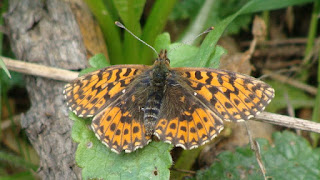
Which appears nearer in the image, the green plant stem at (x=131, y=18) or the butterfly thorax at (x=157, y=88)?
the butterfly thorax at (x=157, y=88)

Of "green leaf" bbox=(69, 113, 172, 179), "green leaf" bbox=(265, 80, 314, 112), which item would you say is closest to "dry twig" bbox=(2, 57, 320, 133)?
"green leaf" bbox=(69, 113, 172, 179)

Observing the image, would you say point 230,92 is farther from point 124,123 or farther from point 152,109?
point 124,123

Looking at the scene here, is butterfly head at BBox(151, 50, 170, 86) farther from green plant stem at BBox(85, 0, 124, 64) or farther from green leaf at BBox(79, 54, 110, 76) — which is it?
green plant stem at BBox(85, 0, 124, 64)

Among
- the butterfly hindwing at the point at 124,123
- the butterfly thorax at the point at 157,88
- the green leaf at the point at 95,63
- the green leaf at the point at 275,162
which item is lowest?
the green leaf at the point at 275,162

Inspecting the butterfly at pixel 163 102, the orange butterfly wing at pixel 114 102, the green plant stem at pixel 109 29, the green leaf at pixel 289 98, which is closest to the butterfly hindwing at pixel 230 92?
the butterfly at pixel 163 102

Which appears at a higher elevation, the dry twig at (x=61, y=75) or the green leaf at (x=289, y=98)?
the dry twig at (x=61, y=75)

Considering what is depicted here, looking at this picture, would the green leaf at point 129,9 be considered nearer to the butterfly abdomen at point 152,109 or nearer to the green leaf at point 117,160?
the butterfly abdomen at point 152,109

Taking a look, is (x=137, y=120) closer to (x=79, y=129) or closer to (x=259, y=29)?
(x=79, y=129)
